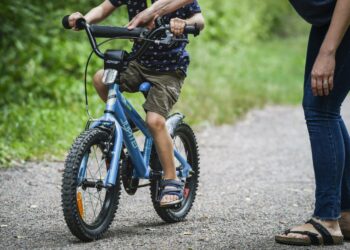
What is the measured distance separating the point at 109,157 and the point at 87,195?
26 cm

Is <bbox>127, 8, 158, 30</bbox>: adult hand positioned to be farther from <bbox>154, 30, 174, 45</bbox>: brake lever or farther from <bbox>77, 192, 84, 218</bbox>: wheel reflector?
<bbox>77, 192, 84, 218</bbox>: wheel reflector

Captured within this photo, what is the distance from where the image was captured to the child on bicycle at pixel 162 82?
4.80 m

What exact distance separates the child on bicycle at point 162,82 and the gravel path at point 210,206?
1.12 feet

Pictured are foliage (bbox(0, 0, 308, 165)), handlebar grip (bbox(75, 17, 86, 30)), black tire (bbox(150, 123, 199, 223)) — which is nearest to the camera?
handlebar grip (bbox(75, 17, 86, 30))

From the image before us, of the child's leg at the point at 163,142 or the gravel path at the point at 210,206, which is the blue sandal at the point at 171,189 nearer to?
the child's leg at the point at 163,142

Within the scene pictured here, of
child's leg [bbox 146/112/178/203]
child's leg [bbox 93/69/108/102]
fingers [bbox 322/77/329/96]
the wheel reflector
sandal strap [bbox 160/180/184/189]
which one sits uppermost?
child's leg [bbox 93/69/108/102]

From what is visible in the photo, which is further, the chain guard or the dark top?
the chain guard

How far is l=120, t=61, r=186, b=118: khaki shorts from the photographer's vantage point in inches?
189

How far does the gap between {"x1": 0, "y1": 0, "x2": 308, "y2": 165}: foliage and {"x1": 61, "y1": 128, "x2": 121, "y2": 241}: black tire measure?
2.85 meters

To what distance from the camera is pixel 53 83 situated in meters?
10.7

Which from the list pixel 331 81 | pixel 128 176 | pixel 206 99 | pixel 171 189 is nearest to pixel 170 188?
pixel 171 189

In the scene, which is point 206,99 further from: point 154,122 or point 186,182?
point 154,122

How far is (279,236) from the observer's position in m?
4.46

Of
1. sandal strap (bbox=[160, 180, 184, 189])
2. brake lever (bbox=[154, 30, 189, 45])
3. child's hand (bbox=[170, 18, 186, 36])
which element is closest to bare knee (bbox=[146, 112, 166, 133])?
sandal strap (bbox=[160, 180, 184, 189])
